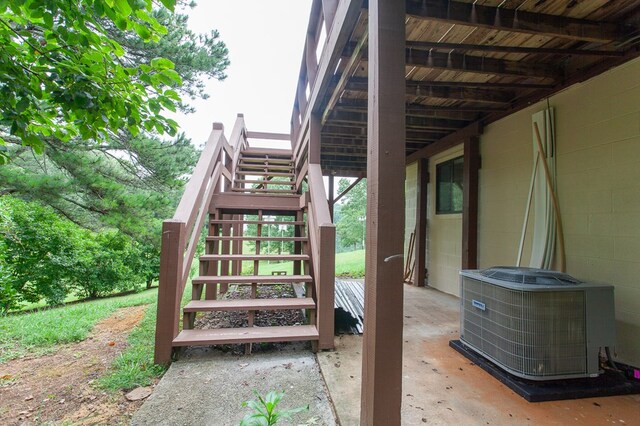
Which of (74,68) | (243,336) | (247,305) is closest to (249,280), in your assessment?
(247,305)

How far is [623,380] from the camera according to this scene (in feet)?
6.42

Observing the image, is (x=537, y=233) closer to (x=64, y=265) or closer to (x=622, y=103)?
(x=622, y=103)

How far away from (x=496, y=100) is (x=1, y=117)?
421cm

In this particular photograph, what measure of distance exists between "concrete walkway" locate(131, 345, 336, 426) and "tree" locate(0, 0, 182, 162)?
1.75m

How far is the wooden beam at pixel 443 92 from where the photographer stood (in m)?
2.91

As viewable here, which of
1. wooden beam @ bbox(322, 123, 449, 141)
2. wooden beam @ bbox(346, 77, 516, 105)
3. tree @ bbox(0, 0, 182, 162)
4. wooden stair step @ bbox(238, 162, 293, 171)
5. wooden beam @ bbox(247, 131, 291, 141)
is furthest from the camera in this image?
wooden beam @ bbox(247, 131, 291, 141)

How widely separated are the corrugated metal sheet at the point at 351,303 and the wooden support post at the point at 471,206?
5.16 ft

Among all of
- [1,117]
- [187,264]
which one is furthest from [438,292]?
[1,117]

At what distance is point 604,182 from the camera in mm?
2422

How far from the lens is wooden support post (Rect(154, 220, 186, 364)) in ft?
7.29

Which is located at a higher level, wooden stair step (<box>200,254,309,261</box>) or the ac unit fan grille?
wooden stair step (<box>200,254,309,261</box>)

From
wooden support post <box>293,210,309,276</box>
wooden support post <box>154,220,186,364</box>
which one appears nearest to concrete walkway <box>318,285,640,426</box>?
wooden support post <box>154,220,186,364</box>

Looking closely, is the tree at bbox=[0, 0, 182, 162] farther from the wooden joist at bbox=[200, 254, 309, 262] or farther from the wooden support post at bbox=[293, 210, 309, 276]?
the wooden support post at bbox=[293, 210, 309, 276]

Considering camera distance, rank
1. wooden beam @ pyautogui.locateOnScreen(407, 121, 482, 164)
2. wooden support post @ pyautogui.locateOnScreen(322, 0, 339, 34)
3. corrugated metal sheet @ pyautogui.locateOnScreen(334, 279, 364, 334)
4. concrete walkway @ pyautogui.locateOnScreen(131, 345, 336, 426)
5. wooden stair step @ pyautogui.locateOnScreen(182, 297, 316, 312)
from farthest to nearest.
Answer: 1. wooden beam @ pyautogui.locateOnScreen(407, 121, 482, 164)
2. corrugated metal sheet @ pyautogui.locateOnScreen(334, 279, 364, 334)
3. wooden stair step @ pyautogui.locateOnScreen(182, 297, 316, 312)
4. wooden support post @ pyautogui.locateOnScreen(322, 0, 339, 34)
5. concrete walkway @ pyautogui.locateOnScreen(131, 345, 336, 426)
